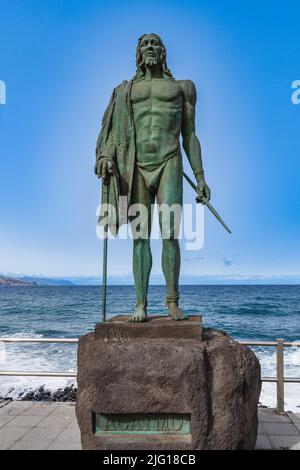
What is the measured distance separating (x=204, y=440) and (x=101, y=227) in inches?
79.0

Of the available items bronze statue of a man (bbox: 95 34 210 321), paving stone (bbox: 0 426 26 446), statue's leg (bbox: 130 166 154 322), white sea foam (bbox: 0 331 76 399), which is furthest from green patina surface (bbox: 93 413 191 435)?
white sea foam (bbox: 0 331 76 399)

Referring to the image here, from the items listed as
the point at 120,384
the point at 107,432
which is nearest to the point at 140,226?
the point at 120,384

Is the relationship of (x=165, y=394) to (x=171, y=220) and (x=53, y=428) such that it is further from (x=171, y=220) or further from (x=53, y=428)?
(x=53, y=428)

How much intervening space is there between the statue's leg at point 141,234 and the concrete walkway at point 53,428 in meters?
1.81

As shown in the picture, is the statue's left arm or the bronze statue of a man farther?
the statue's left arm

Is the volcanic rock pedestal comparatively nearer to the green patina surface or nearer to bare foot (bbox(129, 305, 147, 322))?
the green patina surface

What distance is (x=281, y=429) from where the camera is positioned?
5254 mm

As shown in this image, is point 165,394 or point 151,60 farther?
point 151,60

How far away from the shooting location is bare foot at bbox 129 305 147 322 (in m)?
Answer: 4.10

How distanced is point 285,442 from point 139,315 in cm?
215

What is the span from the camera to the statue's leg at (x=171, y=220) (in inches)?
169

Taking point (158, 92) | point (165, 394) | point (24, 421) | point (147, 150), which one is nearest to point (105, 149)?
point (147, 150)

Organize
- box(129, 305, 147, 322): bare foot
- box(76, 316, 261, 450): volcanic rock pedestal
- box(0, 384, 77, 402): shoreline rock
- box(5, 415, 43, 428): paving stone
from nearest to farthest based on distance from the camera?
box(76, 316, 261, 450): volcanic rock pedestal, box(129, 305, 147, 322): bare foot, box(5, 415, 43, 428): paving stone, box(0, 384, 77, 402): shoreline rock

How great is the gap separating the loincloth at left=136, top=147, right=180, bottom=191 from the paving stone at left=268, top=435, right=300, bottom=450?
2858 millimetres
